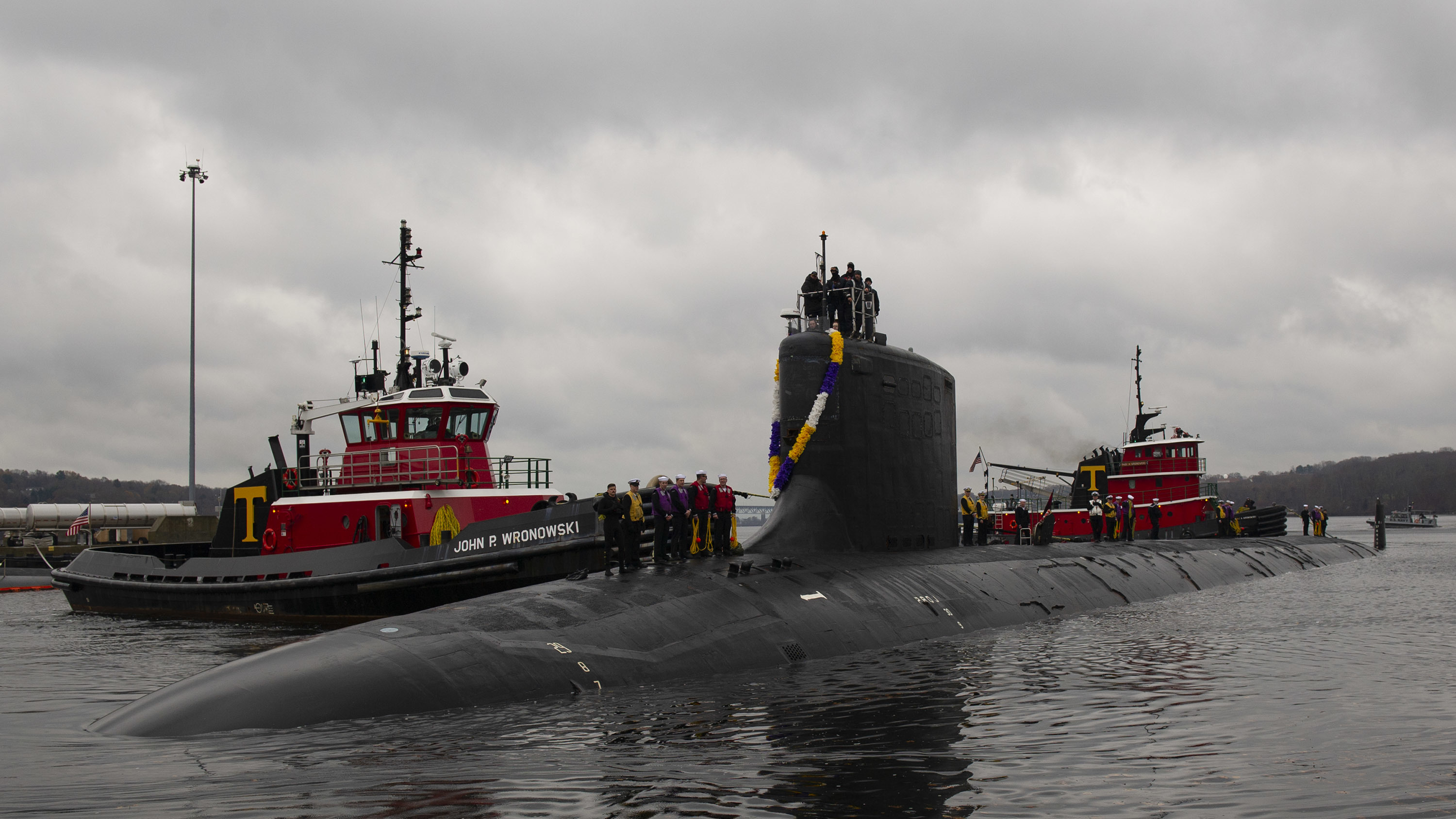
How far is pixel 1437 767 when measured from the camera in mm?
7051

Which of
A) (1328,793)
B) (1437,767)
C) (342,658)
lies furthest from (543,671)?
(1437,767)

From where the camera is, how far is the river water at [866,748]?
20.6 feet

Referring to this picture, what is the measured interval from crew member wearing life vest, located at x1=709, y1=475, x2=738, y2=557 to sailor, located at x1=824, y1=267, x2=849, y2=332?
9.32ft

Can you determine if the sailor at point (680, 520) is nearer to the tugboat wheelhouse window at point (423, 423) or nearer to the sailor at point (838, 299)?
the sailor at point (838, 299)

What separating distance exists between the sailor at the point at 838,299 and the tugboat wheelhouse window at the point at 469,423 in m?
11.1

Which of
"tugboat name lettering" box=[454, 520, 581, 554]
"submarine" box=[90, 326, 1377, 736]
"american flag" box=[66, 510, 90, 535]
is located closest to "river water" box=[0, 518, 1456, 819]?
"submarine" box=[90, 326, 1377, 736]

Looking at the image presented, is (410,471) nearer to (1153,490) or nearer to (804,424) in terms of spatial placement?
(804,424)

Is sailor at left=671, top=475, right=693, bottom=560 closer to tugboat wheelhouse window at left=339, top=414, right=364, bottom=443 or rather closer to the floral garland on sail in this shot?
the floral garland on sail

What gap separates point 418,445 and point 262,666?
591 inches

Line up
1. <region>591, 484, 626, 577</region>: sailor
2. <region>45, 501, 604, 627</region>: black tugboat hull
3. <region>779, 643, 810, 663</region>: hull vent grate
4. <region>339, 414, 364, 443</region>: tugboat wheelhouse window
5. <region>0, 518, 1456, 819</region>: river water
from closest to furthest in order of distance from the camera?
<region>0, 518, 1456, 819</region>: river water < <region>779, 643, 810, 663</region>: hull vent grate < <region>591, 484, 626, 577</region>: sailor < <region>45, 501, 604, 627</region>: black tugboat hull < <region>339, 414, 364, 443</region>: tugboat wheelhouse window

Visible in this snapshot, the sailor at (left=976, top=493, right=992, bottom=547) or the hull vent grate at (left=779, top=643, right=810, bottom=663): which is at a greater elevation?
the sailor at (left=976, top=493, right=992, bottom=547)

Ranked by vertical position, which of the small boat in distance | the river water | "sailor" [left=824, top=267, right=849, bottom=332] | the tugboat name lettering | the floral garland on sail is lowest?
the small boat in distance

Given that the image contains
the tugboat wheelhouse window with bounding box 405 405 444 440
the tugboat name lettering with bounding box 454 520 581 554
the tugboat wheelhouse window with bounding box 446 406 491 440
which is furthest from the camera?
the tugboat wheelhouse window with bounding box 446 406 491 440

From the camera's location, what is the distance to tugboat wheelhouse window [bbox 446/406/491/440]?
23.9 meters
